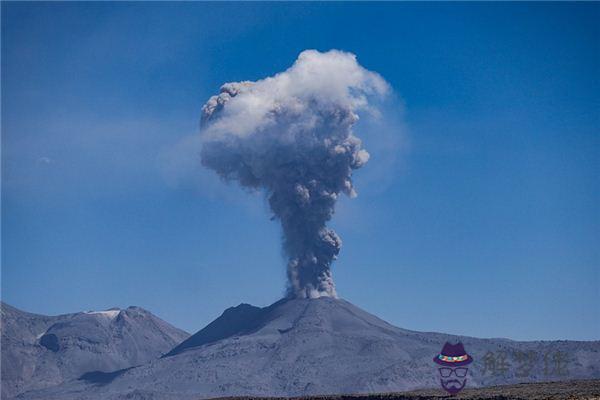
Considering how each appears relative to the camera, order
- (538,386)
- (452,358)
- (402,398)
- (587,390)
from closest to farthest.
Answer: (587,390)
(402,398)
(538,386)
(452,358)

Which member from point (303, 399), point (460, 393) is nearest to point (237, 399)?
point (303, 399)

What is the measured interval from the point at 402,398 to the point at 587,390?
23.2 m

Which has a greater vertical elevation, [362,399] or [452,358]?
[452,358]

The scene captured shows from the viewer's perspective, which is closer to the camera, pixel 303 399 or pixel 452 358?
pixel 303 399

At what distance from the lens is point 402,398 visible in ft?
407

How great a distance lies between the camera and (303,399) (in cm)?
13612

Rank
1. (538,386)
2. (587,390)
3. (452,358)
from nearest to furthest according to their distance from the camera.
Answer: (587,390)
(538,386)
(452,358)

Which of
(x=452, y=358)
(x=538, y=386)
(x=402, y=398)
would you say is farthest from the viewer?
(x=452, y=358)

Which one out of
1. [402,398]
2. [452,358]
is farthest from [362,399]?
[452,358]

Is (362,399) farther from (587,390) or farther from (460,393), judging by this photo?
(587,390)

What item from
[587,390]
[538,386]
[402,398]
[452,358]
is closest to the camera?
[587,390]

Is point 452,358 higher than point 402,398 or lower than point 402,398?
higher

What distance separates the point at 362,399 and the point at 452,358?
24898 mm

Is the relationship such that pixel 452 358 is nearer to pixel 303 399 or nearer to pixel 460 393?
pixel 460 393
